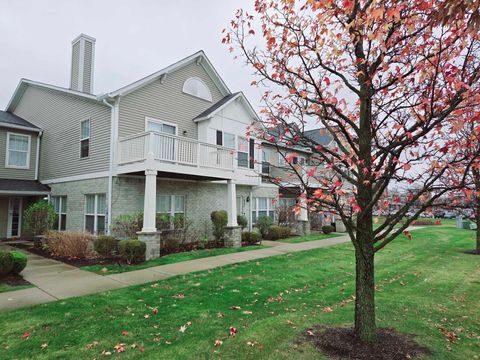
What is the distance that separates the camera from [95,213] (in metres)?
12.9

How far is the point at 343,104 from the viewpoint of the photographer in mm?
4707

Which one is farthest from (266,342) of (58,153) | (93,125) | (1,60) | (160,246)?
(1,60)

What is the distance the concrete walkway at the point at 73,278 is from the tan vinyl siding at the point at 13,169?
6.74 m

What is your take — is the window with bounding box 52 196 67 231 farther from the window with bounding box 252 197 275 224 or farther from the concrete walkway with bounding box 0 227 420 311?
the window with bounding box 252 197 275 224

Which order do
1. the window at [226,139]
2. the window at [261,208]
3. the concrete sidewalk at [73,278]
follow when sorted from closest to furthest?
the concrete sidewalk at [73,278] < the window at [226,139] < the window at [261,208]

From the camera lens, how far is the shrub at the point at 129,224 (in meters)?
11.3

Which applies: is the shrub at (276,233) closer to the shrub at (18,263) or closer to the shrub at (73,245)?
the shrub at (73,245)

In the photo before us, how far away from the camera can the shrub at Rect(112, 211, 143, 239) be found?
11312 mm

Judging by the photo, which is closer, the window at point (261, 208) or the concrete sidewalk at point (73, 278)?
the concrete sidewalk at point (73, 278)

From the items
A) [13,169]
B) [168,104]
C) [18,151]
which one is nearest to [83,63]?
[168,104]

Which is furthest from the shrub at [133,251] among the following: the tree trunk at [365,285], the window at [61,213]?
the tree trunk at [365,285]

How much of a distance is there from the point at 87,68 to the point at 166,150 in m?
8.08

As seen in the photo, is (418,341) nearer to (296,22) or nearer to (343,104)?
(343,104)

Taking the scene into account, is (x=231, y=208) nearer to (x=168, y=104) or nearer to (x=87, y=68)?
(x=168, y=104)
